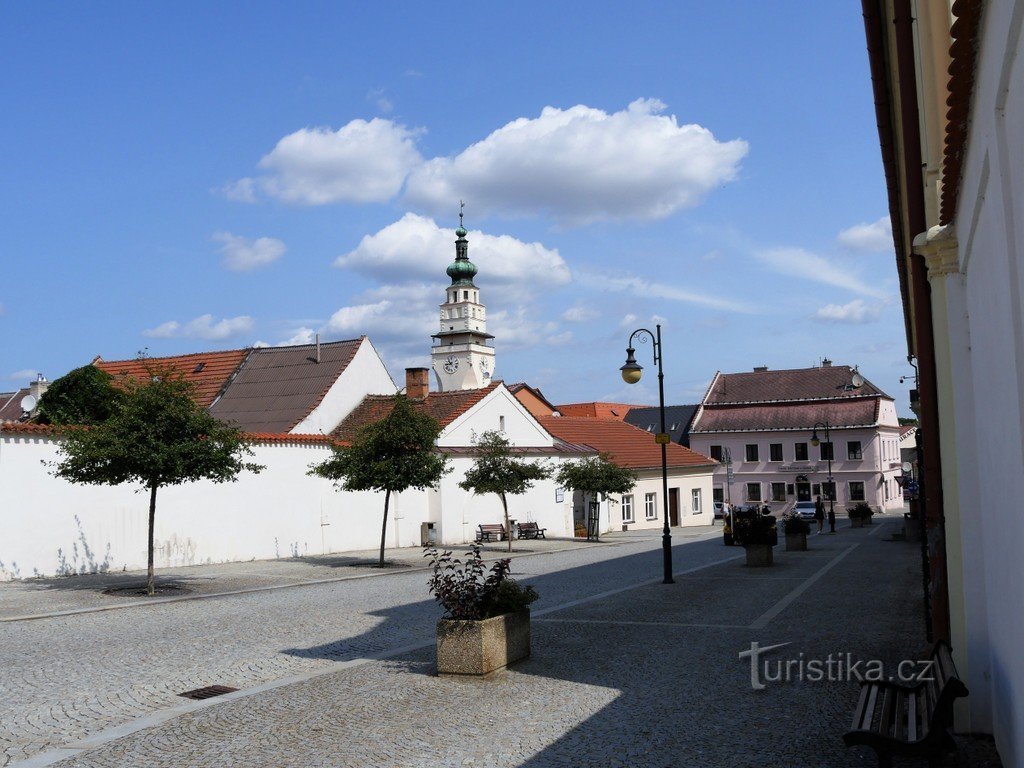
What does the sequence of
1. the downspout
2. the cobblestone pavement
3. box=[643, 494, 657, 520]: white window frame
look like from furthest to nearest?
box=[643, 494, 657, 520]: white window frame < the downspout < the cobblestone pavement

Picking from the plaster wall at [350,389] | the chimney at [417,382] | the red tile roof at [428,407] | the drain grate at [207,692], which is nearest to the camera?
the drain grate at [207,692]

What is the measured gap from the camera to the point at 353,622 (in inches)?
571

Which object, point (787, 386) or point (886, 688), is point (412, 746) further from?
point (787, 386)

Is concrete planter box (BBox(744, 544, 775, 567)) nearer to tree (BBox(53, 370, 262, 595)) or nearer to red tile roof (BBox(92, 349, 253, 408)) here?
tree (BBox(53, 370, 262, 595))

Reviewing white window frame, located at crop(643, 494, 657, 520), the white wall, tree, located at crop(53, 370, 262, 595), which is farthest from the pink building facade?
tree, located at crop(53, 370, 262, 595)

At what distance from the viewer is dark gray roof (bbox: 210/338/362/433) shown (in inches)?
1380

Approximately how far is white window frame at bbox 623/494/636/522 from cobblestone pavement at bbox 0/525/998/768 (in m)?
31.9

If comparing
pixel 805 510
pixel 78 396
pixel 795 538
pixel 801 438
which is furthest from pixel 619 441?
pixel 78 396

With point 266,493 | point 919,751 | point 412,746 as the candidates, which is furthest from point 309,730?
point 266,493

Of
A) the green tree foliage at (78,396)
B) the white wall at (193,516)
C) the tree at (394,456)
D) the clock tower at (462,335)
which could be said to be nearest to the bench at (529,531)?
the white wall at (193,516)

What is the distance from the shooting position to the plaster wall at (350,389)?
115 ft

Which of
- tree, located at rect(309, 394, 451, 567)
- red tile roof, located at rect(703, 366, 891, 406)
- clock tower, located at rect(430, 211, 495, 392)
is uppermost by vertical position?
clock tower, located at rect(430, 211, 495, 392)

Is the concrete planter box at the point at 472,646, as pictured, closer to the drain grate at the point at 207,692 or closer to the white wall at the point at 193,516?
the drain grate at the point at 207,692

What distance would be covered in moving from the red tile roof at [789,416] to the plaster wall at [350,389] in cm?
4169
